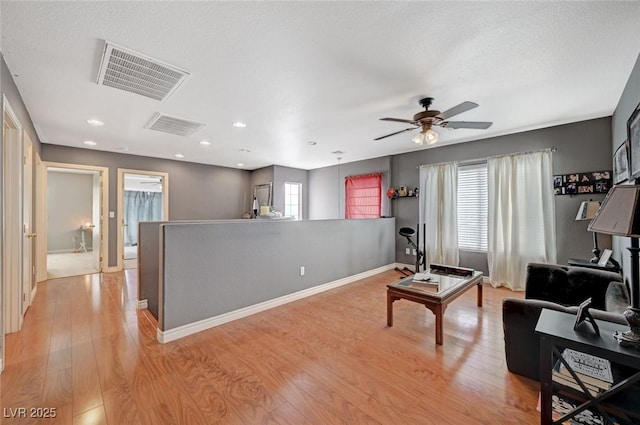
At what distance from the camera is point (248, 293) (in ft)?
10.6

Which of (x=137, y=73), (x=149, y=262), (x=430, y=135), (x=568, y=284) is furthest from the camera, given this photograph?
(x=149, y=262)

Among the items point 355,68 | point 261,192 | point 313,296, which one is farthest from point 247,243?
point 261,192

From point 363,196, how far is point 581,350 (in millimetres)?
5250

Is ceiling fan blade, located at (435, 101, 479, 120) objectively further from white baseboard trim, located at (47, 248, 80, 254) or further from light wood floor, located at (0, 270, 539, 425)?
white baseboard trim, located at (47, 248, 80, 254)

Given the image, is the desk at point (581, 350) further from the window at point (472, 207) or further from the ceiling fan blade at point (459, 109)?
the window at point (472, 207)

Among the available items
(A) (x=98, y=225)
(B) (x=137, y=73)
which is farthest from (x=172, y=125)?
(A) (x=98, y=225)

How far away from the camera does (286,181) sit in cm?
740

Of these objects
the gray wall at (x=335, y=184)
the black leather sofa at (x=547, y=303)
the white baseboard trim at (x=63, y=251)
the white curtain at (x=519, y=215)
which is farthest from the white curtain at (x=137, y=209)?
the black leather sofa at (x=547, y=303)

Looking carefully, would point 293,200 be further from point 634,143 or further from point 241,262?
point 634,143

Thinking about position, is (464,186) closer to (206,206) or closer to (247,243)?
(247,243)

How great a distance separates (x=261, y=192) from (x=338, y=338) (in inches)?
217

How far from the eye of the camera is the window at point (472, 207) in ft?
15.2

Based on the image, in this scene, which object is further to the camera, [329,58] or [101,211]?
[101,211]

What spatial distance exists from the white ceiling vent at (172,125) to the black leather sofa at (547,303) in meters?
4.18
